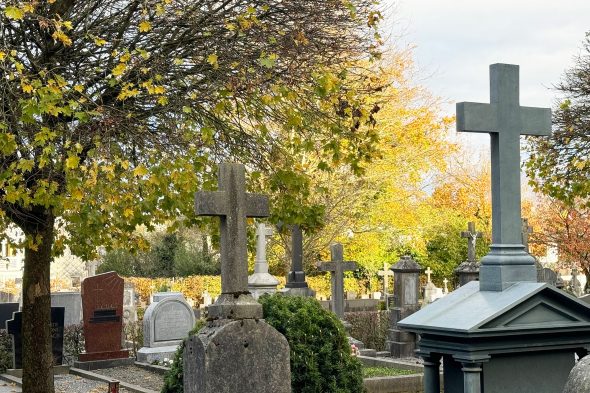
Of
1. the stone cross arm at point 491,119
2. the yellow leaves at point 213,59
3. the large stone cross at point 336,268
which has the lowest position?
the large stone cross at point 336,268

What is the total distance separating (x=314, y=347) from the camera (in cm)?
894

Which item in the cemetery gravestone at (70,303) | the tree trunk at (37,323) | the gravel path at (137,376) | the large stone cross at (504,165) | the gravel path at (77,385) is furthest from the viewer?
the cemetery gravestone at (70,303)

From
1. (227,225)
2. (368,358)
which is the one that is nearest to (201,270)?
(368,358)

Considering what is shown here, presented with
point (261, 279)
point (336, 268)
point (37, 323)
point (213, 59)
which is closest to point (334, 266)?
point (336, 268)

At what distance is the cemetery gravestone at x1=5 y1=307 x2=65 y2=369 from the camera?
16406 mm

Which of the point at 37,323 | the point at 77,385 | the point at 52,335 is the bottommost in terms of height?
the point at 77,385

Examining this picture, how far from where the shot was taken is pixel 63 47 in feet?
33.1

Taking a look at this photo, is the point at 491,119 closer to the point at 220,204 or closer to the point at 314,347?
the point at 220,204

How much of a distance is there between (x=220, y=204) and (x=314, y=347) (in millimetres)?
2295

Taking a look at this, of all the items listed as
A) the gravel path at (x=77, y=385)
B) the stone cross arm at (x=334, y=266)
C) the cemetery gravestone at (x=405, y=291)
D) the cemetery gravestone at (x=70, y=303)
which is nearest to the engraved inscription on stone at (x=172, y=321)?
the gravel path at (x=77, y=385)

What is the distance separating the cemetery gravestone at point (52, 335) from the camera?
646 inches

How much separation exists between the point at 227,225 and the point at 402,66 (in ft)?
73.5

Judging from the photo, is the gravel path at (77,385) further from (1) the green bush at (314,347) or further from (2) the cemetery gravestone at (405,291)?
(2) the cemetery gravestone at (405,291)

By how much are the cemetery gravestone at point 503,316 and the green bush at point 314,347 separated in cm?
348
